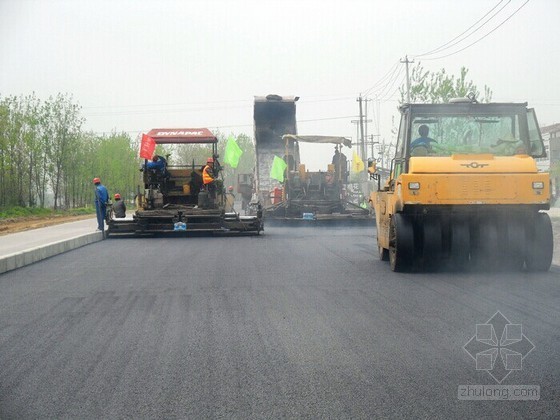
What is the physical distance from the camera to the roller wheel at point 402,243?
1080 centimetres

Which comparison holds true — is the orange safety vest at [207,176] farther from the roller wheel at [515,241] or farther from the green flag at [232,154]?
the roller wheel at [515,241]

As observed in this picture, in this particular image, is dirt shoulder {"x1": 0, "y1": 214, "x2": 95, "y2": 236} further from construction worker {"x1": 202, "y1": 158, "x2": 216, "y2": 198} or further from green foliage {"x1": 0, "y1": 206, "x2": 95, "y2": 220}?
construction worker {"x1": 202, "y1": 158, "x2": 216, "y2": 198}

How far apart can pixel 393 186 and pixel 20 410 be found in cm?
850

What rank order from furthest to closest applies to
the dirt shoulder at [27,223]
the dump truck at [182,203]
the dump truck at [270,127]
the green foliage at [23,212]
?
the green foliage at [23,212], the dump truck at [270,127], the dirt shoulder at [27,223], the dump truck at [182,203]

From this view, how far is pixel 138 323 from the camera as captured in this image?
23.1 feet

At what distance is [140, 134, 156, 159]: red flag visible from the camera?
20.1m

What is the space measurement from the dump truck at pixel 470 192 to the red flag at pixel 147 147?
32.7ft

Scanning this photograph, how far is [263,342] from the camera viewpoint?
20.0ft

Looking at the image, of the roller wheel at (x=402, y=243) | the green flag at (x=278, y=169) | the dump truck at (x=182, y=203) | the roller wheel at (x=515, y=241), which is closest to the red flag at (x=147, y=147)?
the dump truck at (x=182, y=203)

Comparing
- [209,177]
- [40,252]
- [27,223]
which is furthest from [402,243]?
[27,223]

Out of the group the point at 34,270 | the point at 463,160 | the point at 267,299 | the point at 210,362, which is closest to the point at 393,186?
the point at 463,160

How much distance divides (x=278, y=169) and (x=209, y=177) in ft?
20.9

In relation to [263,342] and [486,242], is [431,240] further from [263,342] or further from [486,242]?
[263,342]

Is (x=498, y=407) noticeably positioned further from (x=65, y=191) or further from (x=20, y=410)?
(x=65, y=191)
